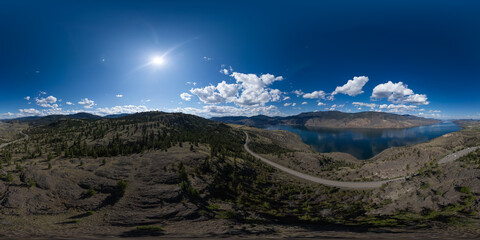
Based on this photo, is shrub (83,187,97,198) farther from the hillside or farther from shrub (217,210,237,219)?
shrub (217,210,237,219)

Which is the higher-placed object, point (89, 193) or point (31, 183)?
point (31, 183)

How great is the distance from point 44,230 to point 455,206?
171 feet

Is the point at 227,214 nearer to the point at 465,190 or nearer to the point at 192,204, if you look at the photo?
the point at 192,204

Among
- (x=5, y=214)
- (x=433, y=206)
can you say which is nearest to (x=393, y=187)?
(x=433, y=206)

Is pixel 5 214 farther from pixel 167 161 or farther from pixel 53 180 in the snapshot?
pixel 167 161

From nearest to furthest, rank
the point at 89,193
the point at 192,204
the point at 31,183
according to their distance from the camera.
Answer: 1. the point at 192,204
2. the point at 89,193
3. the point at 31,183

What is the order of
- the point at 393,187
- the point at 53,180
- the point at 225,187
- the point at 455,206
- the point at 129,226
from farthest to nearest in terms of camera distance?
the point at 225,187 → the point at 393,187 → the point at 53,180 → the point at 455,206 → the point at 129,226

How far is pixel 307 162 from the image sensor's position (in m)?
86.6

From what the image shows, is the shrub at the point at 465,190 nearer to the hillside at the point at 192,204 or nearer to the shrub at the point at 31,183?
the hillside at the point at 192,204

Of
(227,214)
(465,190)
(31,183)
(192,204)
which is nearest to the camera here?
(465,190)

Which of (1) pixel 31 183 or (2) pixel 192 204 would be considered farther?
(1) pixel 31 183

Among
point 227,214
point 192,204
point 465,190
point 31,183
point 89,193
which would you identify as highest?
point 465,190

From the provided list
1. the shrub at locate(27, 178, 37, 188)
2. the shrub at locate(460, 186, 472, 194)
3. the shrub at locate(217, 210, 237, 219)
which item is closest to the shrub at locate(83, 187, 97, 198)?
the shrub at locate(27, 178, 37, 188)

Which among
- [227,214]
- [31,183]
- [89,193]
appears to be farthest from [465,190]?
[31,183]
